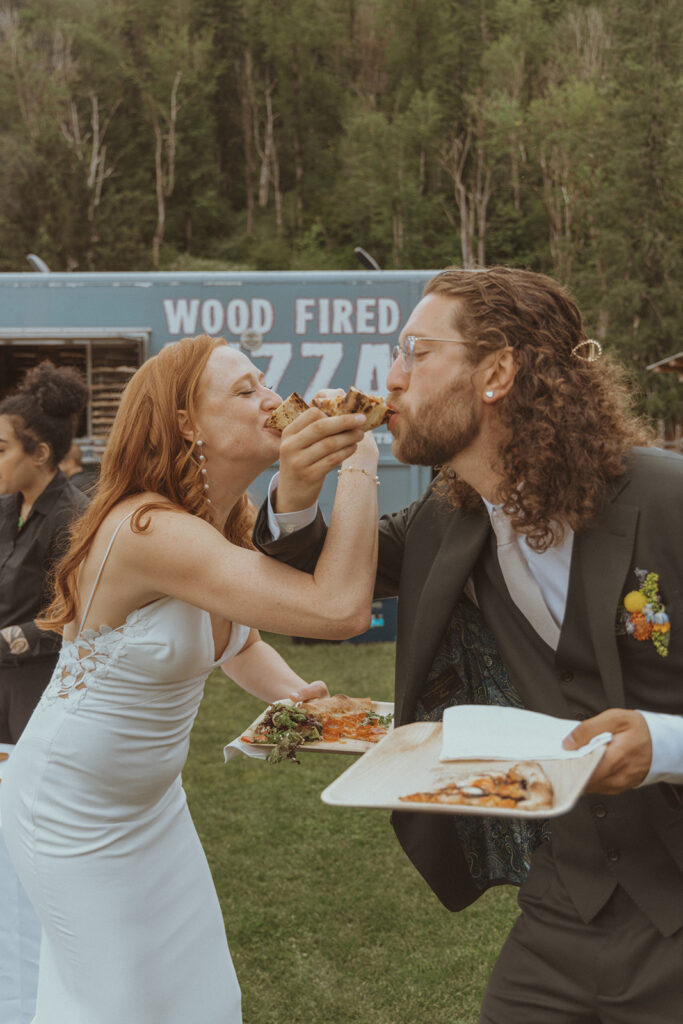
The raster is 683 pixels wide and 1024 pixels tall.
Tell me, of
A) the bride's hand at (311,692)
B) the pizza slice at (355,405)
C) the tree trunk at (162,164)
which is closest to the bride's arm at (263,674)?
the bride's hand at (311,692)

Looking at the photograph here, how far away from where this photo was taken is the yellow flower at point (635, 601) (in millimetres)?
1938

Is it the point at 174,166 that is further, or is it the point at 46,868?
the point at 174,166

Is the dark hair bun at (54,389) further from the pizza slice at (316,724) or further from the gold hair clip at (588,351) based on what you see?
the gold hair clip at (588,351)

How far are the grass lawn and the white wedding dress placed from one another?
1798 mm

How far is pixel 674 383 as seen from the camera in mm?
28125

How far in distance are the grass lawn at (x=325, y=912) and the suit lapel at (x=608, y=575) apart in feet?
8.72

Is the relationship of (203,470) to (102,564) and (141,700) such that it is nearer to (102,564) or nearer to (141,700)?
(102,564)

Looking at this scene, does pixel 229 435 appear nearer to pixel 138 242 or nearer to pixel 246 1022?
pixel 246 1022

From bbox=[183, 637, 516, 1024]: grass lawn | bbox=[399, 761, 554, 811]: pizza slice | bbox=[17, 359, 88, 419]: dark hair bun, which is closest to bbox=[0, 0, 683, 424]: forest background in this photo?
bbox=[183, 637, 516, 1024]: grass lawn

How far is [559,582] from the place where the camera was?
2113 millimetres

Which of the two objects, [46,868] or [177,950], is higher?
[46,868]

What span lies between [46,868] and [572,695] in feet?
4.33

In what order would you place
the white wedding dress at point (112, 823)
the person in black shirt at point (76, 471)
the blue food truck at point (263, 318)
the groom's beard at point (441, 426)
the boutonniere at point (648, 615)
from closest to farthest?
the boutonniere at point (648, 615) → the groom's beard at point (441, 426) → the white wedding dress at point (112, 823) → the person in black shirt at point (76, 471) → the blue food truck at point (263, 318)

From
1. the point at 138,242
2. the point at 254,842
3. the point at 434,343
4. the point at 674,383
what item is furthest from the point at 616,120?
the point at 434,343
